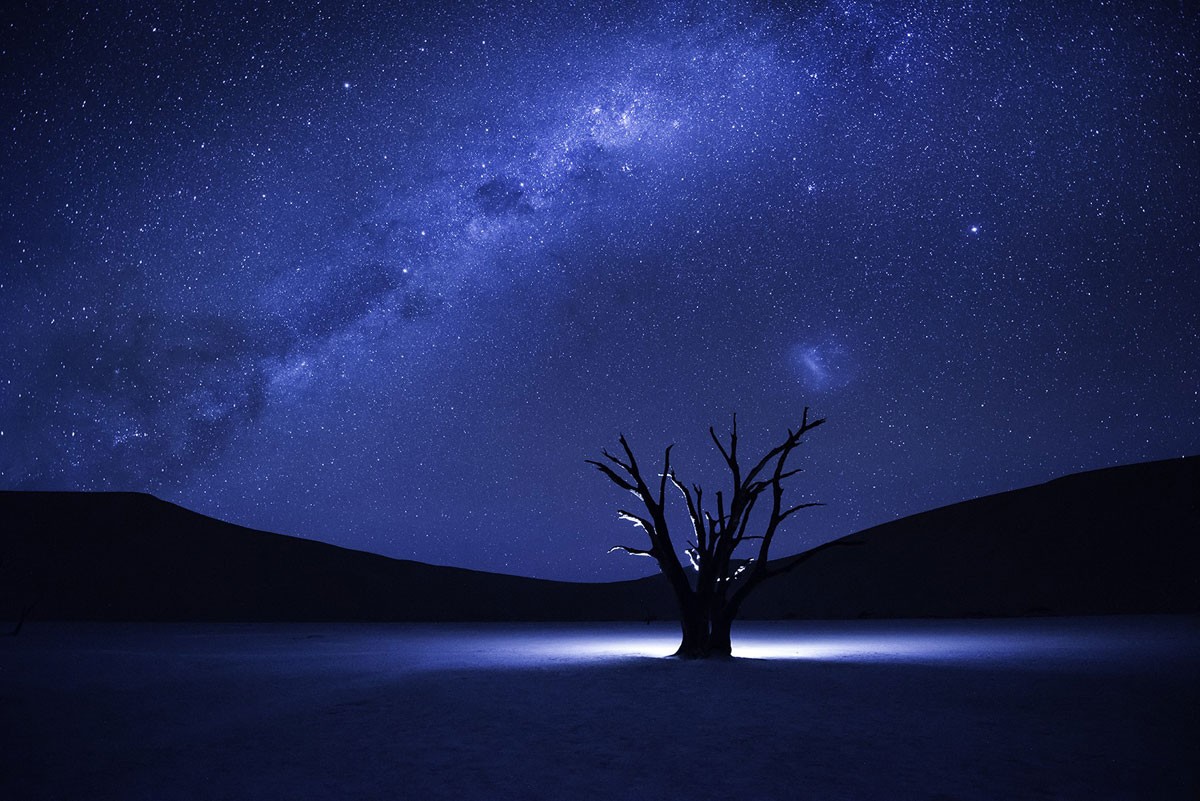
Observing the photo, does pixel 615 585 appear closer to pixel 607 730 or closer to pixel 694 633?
pixel 694 633

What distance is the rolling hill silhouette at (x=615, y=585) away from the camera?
59.4 meters

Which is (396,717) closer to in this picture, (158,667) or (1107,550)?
(158,667)

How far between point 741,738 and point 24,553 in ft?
284

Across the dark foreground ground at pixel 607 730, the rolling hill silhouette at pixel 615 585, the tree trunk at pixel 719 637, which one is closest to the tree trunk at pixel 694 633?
the tree trunk at pixel 719 637

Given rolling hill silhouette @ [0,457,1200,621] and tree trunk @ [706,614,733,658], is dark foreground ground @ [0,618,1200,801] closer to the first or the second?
tree trunk @ [706,614,733,658]

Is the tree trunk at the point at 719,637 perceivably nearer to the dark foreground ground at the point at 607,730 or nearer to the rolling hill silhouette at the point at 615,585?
the dark foreground ground at the point at 607,730

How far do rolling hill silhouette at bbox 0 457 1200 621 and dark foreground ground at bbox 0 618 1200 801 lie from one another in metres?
48.2

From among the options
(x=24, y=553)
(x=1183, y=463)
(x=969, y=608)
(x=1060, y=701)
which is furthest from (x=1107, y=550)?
(x=24, y=553)

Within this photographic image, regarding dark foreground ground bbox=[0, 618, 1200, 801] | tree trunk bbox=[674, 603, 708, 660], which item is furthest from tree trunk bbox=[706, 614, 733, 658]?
dark foreground ground bbox=[0, 618, 1200, 801]

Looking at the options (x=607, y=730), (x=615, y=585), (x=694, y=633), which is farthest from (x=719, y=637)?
(x=615, y=585)

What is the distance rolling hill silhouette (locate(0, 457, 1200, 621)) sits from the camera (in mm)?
59406

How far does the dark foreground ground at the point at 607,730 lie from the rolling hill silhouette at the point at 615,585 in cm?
4821

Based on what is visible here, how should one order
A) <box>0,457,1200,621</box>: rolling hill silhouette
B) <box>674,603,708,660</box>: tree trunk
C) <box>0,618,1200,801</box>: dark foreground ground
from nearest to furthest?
<box>0,618,1200,801</box>: dark foreground ground → <box>674,603,708,660</box>: tree trunk → <box>0,457,1200,621</box>: rolling hill silhouette

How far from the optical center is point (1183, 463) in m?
72.5
